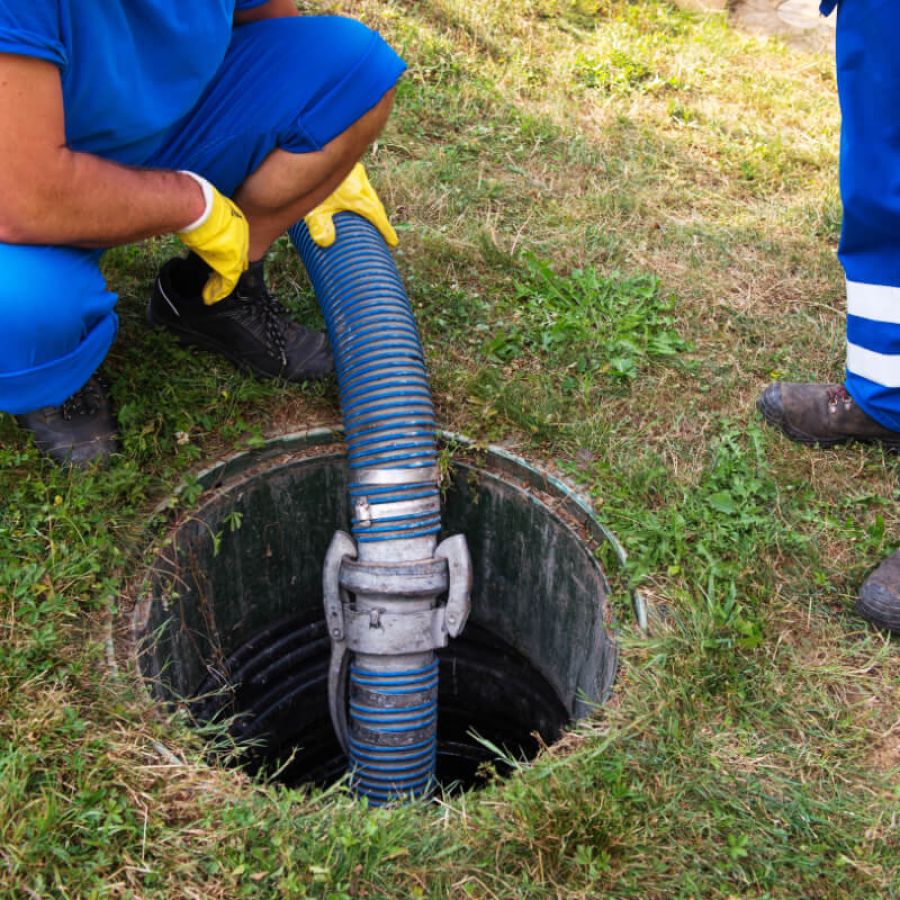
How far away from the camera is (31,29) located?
1.50 metres

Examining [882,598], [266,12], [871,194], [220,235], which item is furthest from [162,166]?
[882,598]

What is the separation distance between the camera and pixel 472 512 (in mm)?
2643

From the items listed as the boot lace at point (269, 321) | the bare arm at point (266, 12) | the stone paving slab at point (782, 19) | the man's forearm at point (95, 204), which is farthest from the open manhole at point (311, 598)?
the stone paving slab at point (782, 19)

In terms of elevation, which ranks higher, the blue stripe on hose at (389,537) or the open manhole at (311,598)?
the blue stripe on hose at (389,537)

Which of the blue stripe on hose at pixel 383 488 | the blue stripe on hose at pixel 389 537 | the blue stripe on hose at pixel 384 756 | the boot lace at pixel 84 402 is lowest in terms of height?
the blue stripe on hose at pixel 384 756

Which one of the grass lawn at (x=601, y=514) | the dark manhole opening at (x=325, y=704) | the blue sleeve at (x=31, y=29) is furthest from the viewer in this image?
the dark manhole opening at (x=325, y=704)

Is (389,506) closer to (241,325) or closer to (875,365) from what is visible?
(241,325)

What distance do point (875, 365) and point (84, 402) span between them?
198 centimetres

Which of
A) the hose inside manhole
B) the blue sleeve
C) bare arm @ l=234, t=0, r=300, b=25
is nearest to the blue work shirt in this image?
the blue sleeve

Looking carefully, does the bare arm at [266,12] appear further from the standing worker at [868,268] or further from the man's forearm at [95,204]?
the standing worker at [868,268]

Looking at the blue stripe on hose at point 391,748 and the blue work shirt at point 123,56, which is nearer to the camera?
the blue work shirt at point 123,56

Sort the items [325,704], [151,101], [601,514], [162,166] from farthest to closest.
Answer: [325,704] → [601,514] → [162,166] → [151,101]

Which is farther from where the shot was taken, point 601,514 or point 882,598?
point 601,514

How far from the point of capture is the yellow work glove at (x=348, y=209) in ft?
8.16
